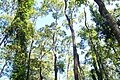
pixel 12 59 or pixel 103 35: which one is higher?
pixel 103 35

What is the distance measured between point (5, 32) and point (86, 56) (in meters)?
14.8

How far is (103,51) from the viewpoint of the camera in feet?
113

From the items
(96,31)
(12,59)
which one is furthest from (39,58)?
(96,31)

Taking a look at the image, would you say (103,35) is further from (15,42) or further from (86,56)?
(15,42)

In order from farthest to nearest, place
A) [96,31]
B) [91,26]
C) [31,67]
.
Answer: [91,26] < [96,31] < [31,67]

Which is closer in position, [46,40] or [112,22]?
[112,22]

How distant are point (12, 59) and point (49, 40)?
335 inches

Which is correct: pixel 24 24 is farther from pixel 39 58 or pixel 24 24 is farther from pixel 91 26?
pixel 91 26

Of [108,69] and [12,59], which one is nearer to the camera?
[12,59]

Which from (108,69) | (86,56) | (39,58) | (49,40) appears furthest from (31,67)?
(108,69)

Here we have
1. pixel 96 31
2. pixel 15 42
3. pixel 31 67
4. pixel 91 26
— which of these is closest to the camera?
pixel 15 42

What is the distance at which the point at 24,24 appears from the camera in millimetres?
27109

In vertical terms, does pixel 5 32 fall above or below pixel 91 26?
below

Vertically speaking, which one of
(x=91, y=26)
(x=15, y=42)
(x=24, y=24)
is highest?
(x=91, y=26)
